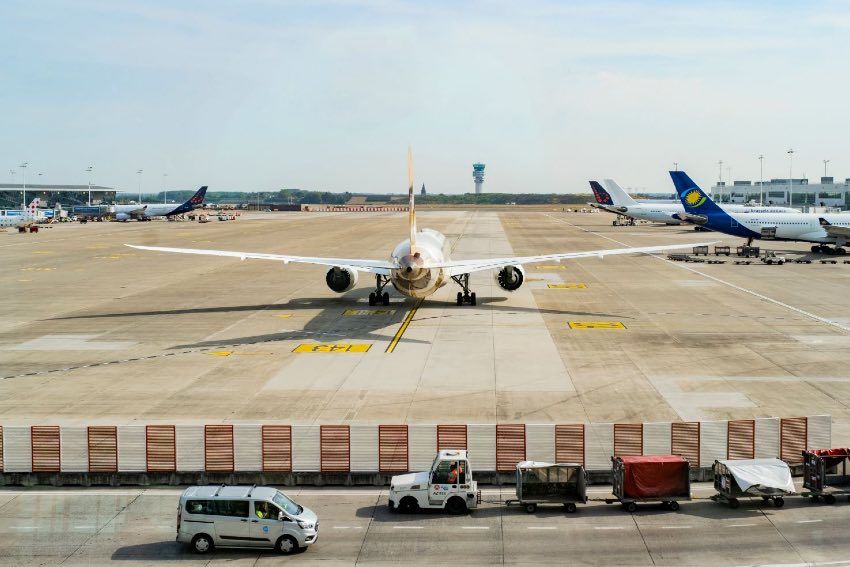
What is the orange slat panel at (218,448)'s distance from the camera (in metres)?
25.2

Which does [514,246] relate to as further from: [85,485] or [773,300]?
[85,485]

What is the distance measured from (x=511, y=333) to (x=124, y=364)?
19.9 m

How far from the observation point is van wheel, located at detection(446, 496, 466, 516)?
22.9 m

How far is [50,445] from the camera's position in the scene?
25.8 meters

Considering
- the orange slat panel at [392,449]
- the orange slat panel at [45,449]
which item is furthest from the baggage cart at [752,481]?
the orange slat panel at [45,449]

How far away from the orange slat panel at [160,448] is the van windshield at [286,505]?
18.1 ft

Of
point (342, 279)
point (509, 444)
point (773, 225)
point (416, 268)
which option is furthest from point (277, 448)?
point (773, 225)

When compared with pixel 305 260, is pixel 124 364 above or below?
below

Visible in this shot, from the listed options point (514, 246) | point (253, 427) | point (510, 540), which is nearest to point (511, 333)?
point (253, 427)

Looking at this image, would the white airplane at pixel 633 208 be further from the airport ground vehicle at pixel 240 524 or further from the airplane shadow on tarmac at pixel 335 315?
the airport ground vehicle at pixel 240 524

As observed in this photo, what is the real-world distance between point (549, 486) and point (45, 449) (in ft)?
48.6

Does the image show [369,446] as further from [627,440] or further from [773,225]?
[773,225]

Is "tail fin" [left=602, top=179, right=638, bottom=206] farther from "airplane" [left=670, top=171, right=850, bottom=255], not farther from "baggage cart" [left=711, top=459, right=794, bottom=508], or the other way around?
"baggage cart" [left=711, top=459, right=794, bottom=508]

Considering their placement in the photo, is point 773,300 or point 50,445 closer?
point 50,445
